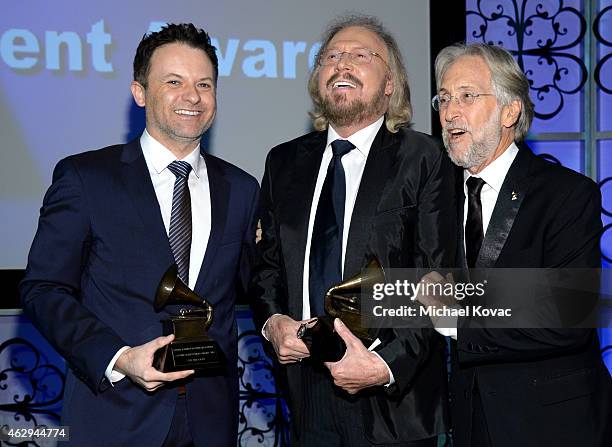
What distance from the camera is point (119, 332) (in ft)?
8.86

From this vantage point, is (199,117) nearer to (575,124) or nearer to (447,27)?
(447,27)

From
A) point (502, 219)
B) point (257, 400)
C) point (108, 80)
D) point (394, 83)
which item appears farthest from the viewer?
A: point (257, 400)

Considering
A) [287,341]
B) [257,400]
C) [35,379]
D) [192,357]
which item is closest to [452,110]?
[287,341]

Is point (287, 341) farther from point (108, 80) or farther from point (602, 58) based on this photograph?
point (602, 58)

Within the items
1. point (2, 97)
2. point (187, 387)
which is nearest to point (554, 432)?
point (187, 387)

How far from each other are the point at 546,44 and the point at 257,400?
10.3ft

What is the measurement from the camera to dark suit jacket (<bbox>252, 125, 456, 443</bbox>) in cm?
270

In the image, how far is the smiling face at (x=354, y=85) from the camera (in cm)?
292

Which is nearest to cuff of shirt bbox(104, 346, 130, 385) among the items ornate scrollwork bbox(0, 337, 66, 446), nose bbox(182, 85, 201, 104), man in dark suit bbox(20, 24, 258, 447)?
man in dark suit bbox(20, 24, 258, 447)

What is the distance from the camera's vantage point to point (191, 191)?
2918 mm

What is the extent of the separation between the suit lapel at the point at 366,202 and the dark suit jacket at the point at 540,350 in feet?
1.31

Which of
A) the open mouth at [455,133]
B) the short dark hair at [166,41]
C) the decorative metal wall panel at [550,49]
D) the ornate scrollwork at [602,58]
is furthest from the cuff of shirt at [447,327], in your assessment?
the ornate scrollwork at [602,58]

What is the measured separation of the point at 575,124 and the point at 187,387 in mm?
3790

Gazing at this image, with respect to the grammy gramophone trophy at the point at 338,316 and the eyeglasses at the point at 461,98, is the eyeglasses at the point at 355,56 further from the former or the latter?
the grammy gramophone trophy at the point at 338,316
